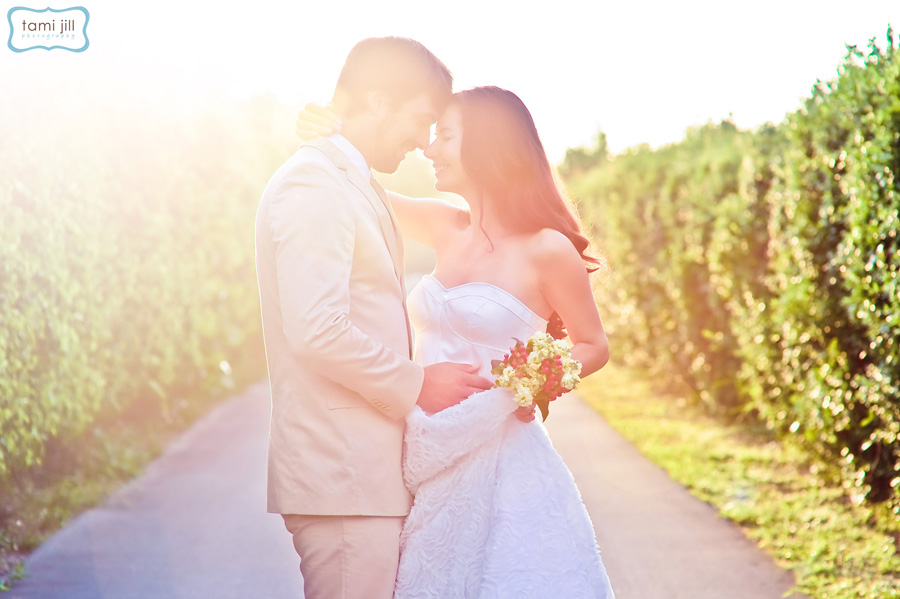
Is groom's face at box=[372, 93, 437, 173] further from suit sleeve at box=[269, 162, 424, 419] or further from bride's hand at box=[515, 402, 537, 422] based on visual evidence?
bride's hand at box=[515, 402, 537, 422]

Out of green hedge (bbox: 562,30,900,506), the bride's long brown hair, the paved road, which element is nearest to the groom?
the bride's long brown hair

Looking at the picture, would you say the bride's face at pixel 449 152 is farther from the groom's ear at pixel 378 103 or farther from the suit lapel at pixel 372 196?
the suit lapel at pixel 372 196

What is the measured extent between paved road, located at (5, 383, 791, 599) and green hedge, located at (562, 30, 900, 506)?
108 cm

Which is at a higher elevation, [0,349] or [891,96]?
[891,96]

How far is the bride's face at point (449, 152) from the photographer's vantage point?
3.59 m

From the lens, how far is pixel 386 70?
311 centimetres

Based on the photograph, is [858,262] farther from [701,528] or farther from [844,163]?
[701,528]

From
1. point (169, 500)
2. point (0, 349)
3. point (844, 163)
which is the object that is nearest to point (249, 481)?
point (169, 500)

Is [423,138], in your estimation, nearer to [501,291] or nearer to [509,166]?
[509,166]

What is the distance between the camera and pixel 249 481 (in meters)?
7.55

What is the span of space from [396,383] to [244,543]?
11.8 ft

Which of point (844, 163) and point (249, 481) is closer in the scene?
point (844, 163)

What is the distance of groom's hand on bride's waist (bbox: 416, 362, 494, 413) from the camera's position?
312 centimetres

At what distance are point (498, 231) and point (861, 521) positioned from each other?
3.75 metres
